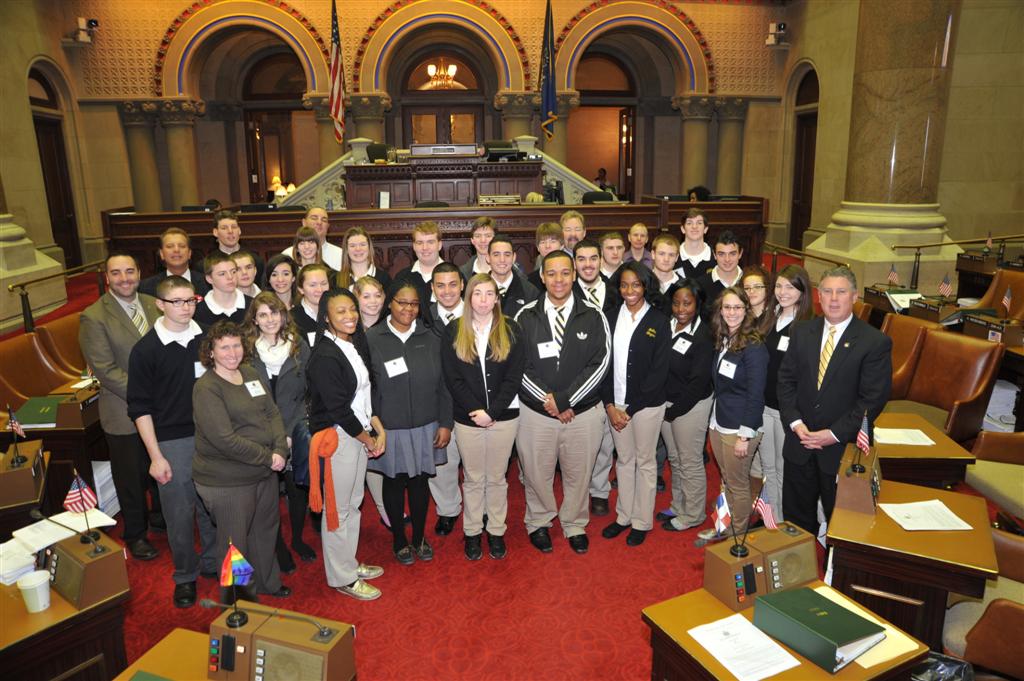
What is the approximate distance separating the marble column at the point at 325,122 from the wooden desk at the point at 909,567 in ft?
43.6

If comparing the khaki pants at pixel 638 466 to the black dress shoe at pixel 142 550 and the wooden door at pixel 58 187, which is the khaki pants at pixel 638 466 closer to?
the black dress shoe at pixel 142 550

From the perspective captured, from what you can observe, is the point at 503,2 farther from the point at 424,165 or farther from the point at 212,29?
the point at 212,29

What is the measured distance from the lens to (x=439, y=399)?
3.87 m

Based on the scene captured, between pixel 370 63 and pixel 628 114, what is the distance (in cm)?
688

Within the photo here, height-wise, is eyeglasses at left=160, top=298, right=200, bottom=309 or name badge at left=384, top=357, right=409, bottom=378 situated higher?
eyeglasses at left=160, top=298, right=200, bottom=309

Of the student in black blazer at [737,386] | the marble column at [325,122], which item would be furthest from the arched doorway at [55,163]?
the student in black blazer at [737,386]

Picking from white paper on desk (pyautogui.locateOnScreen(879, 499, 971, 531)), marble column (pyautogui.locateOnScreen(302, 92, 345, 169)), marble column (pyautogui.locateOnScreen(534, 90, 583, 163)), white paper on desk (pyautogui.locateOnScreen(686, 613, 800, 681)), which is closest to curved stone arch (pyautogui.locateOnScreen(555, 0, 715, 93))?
marble column (pyautogui.locateOnScreen(534, 90, 583, 163))

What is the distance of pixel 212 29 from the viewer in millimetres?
13961

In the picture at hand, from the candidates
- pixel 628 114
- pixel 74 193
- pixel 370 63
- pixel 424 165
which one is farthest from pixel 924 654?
pixel 628 114

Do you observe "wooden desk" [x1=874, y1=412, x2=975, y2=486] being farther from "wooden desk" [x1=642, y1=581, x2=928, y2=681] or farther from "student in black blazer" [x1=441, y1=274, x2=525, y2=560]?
"student in black blazer" [x1=441, y1=274, x2=525, y2=560]

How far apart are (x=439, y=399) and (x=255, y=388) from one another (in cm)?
99

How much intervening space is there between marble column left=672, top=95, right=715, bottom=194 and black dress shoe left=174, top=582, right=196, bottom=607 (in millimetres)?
14302

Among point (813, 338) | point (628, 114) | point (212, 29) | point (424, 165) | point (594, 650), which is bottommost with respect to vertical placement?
point (594, 650)

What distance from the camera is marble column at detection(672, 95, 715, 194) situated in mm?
15156
